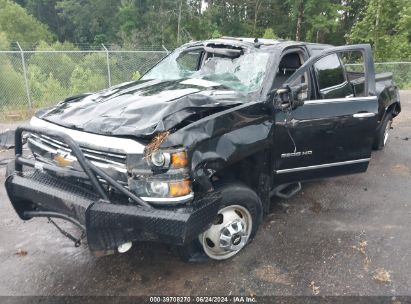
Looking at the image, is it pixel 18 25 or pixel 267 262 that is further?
pixel 18 25

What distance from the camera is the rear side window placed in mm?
4324

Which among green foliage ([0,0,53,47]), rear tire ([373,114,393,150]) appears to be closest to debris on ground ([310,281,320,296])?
rear tire ([373,114,393,150])

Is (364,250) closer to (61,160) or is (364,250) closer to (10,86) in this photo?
(61,160)

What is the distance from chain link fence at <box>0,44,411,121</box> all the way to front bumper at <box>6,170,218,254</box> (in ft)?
27.5

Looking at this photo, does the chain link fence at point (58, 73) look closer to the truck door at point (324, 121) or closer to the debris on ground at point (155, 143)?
the truck door at point (324, 121)

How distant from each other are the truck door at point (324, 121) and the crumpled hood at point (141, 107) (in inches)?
24.6

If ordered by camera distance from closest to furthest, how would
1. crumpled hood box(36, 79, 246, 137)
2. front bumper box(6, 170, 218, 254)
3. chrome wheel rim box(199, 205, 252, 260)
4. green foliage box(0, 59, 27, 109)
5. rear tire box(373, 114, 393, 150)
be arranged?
front bumper box(6, 170, 218, 254), crumpled hood box(36, 79, 246, 137), chrome wheel rim box(199, 205, 252, 260), rear tire box(373, 114, 393, 150), green foliage box(0, 59, 27, 109)

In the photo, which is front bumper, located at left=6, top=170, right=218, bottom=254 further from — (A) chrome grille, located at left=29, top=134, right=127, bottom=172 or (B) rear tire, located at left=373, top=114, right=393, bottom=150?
(B) rear tire, located at left=373, top=114, right=393, bottom=150

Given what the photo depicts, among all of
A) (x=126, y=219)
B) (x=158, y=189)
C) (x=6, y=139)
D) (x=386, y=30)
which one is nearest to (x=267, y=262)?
(x=158, y=189)

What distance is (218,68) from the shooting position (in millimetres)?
4359

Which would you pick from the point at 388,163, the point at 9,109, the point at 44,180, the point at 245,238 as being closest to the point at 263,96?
the point at 245,238

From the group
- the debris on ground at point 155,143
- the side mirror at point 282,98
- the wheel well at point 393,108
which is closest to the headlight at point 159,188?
the debris on ground at point 155,143

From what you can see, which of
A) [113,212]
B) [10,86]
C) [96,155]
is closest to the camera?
[113,212]

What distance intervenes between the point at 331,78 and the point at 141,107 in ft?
7.94
